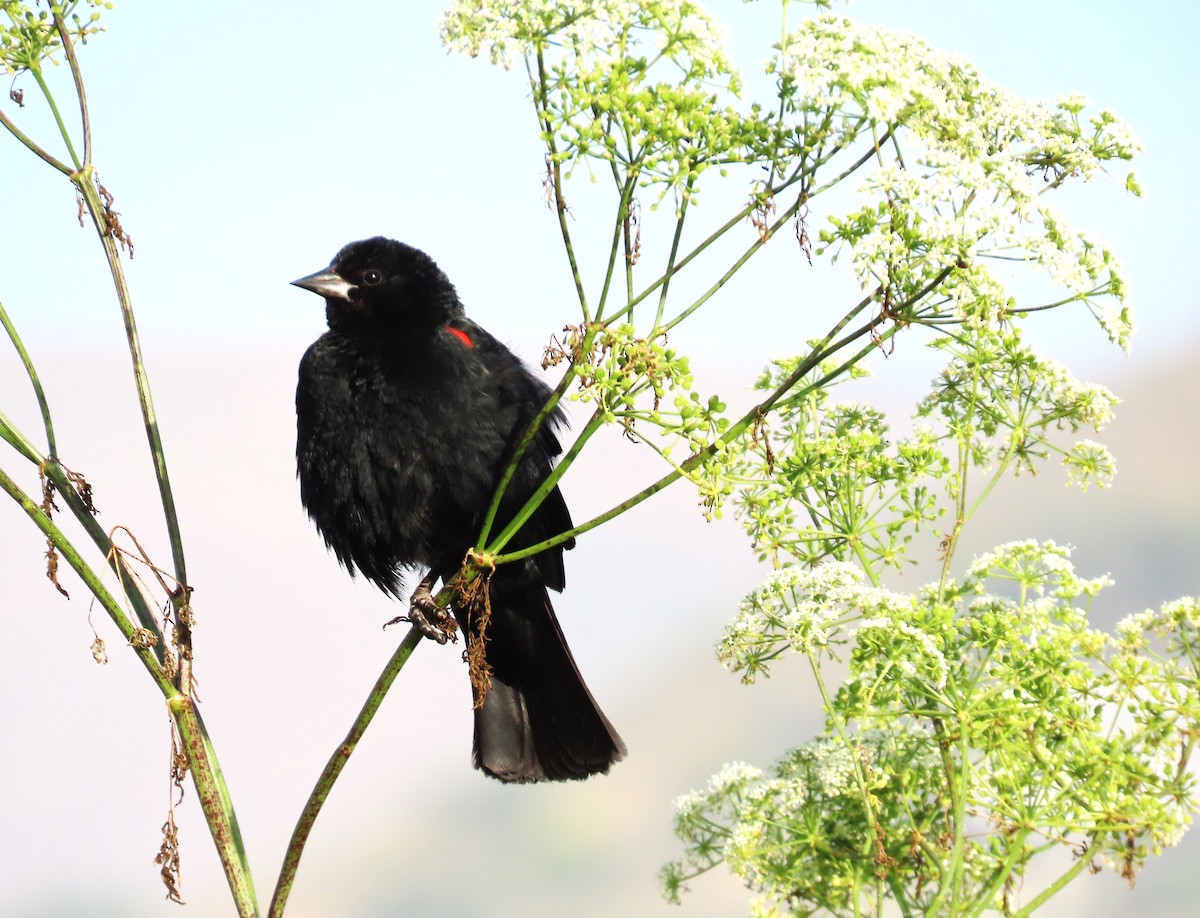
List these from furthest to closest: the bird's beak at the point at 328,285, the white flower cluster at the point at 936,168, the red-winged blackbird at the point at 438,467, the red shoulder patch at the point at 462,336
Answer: the bird's beak at the point at 328,285, the red shoulder patch at the point at 462,336, the red-winged blackbird at the point at 438,467, the white flower cluster at the point at 936,168

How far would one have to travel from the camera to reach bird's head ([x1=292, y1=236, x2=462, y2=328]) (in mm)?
3963

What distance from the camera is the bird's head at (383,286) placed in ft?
13.0

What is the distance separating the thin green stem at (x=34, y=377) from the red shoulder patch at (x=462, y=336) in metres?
1.69

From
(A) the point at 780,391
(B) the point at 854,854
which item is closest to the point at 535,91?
(A) the point at 780,391

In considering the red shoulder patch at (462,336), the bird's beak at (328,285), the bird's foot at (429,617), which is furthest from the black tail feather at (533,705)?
the bird's beak at (328,285)

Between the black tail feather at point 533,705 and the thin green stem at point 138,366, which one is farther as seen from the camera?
the black tail feather at point 533,705

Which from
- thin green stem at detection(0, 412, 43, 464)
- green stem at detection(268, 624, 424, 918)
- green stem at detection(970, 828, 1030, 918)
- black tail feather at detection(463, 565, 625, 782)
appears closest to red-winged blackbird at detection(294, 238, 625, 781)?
black tail feather at detection(463, 565, 625, 782)

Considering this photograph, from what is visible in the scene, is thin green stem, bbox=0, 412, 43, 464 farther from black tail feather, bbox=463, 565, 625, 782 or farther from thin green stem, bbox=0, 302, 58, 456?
black tail feather, bbox=463, 565, 625, 782

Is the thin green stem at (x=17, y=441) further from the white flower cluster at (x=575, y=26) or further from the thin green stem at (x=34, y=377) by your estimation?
the white flower cluster at (x=575, y=26)

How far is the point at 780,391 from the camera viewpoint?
199 cm

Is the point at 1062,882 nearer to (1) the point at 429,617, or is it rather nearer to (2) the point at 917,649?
(2) the point at 917,649

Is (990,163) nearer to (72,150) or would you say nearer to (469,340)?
(72,150)

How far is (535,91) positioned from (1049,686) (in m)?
1.37

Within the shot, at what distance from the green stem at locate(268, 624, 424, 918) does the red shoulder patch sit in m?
1.73
